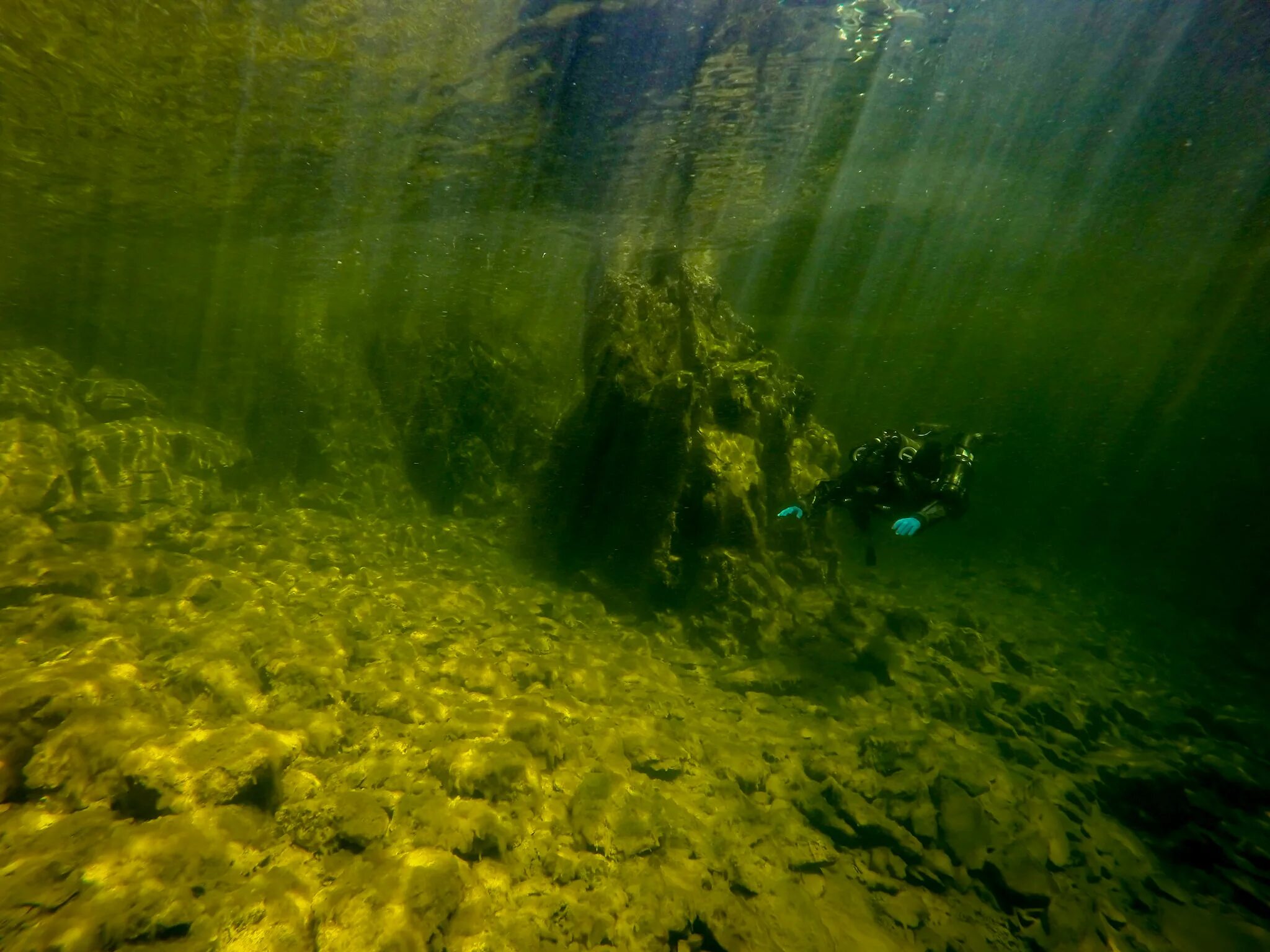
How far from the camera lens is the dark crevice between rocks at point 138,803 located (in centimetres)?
387

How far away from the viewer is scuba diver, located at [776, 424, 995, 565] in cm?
790

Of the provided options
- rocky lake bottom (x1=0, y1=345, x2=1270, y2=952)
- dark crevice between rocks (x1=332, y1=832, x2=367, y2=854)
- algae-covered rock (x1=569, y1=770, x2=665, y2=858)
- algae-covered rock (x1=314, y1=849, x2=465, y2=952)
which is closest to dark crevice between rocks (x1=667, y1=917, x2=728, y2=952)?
rocky lake bottom (x1=0, y1=345, x2=1270, y2=952)

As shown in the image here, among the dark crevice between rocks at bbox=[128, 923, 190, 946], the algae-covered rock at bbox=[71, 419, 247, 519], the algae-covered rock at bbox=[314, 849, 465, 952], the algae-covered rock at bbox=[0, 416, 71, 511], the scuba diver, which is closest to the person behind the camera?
the dark crevice between rocks at bbox=[128, 923, 190, 946]

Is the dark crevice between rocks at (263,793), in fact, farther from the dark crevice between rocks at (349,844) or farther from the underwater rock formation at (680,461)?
the underwater rock formation at (680,461)

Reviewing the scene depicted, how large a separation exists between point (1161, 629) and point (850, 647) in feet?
39.3

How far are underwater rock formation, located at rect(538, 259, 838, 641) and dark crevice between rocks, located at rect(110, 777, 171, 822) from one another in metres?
6.80

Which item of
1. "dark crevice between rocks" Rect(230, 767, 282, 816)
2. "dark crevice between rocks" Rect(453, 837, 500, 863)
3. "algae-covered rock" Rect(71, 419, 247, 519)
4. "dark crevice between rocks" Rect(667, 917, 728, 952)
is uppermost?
"dark crevice between rocks" Rect(667, 917, 728, 952)

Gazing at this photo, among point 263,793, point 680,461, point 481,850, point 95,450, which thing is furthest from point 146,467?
point 481,850

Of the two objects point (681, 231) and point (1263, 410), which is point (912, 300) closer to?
point (681, 231)

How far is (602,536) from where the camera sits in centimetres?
1070

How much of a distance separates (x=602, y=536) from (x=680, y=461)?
7.29ft

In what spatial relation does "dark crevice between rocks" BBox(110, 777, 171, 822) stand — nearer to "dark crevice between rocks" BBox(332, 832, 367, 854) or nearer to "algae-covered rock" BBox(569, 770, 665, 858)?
"dark crevice between rocks" BBox(332, 832, 367, 854)

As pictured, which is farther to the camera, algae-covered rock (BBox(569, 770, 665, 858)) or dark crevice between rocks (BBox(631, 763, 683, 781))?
dark crevice between rocks (BBox(631, 763, 683, 781))

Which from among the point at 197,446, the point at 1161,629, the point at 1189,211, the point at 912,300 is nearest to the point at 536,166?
the point at 197,446
